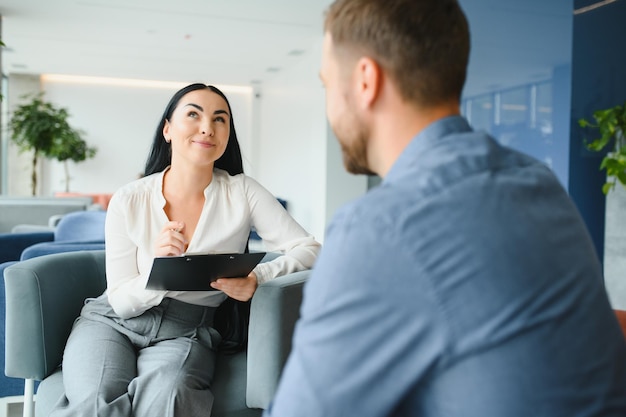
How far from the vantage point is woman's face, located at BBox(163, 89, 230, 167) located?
212 centimetres

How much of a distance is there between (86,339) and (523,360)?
60.6 inches

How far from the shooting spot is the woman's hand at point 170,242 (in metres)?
1.87

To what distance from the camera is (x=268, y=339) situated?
1812 mm

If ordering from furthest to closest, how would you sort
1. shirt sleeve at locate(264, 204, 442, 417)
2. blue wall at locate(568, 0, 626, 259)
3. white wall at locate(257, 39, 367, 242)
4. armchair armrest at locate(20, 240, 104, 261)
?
white wall at locate(257, 39, 367, 242) < blue wall at locate(568, 0, 626, 259) < armchair armrest at locate(20, 240, 104, 261) < shirt sleeve at locate(264, 204, 442, 417)

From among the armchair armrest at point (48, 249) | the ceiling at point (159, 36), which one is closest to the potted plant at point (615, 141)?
the ceiling at point (159, 36)

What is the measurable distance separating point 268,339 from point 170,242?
15.7 inches

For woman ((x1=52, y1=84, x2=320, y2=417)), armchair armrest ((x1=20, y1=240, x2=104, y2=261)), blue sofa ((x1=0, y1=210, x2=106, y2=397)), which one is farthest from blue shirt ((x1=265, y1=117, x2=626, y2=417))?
armchair armrest ((x1=20, y1=240, x2=104, y2=261))

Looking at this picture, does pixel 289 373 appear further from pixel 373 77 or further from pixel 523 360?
pixel 373 77

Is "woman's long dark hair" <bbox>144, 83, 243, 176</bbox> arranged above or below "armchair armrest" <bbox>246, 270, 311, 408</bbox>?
above

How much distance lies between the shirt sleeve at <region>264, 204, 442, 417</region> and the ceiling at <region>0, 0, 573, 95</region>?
5589mm

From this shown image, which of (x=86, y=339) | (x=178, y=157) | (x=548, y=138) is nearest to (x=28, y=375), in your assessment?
(x=86, y=339)

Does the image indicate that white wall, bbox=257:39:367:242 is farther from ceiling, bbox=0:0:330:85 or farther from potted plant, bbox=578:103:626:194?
potted plant, bbox=578:103:626:194

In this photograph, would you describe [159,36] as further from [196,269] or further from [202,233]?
[196,269]

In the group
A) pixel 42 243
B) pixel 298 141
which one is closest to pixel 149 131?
pixel 298 141
